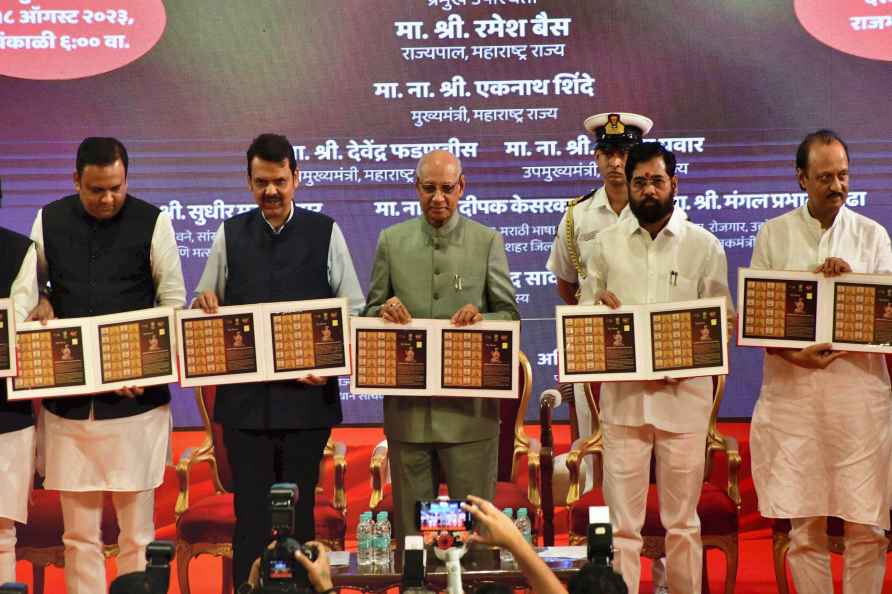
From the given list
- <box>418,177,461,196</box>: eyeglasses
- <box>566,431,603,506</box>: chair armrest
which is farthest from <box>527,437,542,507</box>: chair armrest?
<box>418,177,461,196</box>: eyeglasses

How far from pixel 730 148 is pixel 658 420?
2541mm

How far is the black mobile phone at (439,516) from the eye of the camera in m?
3.47

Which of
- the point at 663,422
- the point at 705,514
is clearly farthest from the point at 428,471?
the point at 705,514

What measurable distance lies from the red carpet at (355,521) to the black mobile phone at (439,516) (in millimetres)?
2022

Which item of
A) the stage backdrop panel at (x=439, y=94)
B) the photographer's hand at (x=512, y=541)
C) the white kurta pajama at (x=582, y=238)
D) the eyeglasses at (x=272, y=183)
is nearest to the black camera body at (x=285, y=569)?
the photographer's hand at (x=512, y=541)

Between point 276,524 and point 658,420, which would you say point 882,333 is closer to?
point 658,420

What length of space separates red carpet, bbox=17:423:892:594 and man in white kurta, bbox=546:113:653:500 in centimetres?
92

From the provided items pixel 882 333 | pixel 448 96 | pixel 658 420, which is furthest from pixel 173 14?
pixel 882 333

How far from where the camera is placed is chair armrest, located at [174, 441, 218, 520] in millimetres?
4814

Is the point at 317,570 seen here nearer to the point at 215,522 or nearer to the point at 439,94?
the point at 215,522

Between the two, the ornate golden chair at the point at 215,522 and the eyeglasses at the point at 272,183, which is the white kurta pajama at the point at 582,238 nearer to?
the ornate golden chair at the point at 215,522

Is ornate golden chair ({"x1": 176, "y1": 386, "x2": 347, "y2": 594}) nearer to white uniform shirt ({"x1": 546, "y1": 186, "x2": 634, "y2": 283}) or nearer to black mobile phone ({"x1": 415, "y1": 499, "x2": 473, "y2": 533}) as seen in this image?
black mobile phone ({"x1": 415, "y1": 499, "x2": 473, "y2": 533})

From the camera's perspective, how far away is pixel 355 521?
19.8 feet

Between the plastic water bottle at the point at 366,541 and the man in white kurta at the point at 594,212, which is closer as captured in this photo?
the plastic water bottle at the point at 366,541
